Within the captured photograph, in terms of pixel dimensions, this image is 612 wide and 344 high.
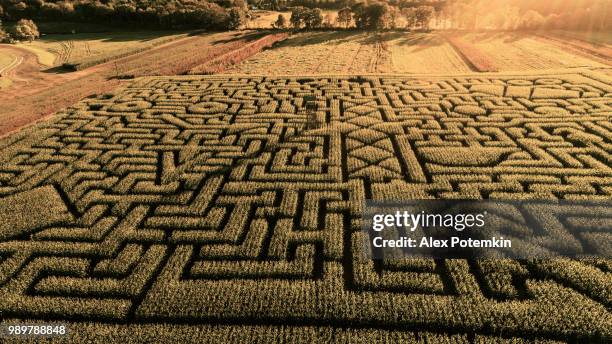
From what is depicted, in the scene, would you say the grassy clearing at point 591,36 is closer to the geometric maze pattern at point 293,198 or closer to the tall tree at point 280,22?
the geometric maze pattern at point 293,198

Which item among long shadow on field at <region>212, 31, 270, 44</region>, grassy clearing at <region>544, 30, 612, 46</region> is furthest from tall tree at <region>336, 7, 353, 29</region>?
grassy clearing at <region>544, 30, 612, 46</region>

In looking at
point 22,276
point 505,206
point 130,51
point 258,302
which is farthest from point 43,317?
point 130,51

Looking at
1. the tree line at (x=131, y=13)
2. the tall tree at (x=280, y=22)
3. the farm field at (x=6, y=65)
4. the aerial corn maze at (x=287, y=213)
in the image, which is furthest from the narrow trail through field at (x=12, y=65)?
the tall tree at (x=280, y=22)

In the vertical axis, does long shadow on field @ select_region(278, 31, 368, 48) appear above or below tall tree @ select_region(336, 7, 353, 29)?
below

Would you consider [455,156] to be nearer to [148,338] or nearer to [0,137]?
[148,338]

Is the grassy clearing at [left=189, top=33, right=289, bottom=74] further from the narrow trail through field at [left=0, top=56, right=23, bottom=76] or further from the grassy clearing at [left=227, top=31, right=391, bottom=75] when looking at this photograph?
the narrow trail through field at [left=0, top=56, right=23, bottom=76]

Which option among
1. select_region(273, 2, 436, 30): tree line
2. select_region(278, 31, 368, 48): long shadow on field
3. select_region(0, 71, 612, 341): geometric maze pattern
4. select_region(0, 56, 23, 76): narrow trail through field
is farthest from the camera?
select_region(273, 2, 436, 30): tree line

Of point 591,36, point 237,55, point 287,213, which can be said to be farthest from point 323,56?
point 591,36
